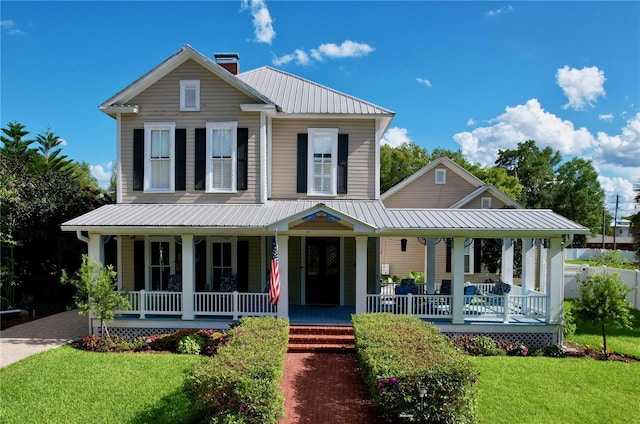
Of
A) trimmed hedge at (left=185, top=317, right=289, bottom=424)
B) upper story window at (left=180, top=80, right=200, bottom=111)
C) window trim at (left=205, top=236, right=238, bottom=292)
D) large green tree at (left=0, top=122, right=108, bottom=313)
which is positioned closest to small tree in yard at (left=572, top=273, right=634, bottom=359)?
trimmed hedge at (left=185, top=317, right=289, bottom=424)

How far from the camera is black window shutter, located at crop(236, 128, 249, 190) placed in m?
13.6

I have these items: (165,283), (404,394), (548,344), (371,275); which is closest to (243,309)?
(165,283)

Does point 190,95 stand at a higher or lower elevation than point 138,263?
higher

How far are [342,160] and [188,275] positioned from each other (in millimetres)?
6234

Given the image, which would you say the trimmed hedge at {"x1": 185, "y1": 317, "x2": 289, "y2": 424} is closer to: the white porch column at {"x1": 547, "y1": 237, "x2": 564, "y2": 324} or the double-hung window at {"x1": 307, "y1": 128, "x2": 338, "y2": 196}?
the double-hung window at {"x1": 307, "y1": 128, "x2": 338, "y2": 196}

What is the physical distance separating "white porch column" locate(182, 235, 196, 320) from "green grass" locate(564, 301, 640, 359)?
11.5 meters

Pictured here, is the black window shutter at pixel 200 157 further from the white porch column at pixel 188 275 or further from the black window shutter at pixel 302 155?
the black window shutter at pixel 302 155

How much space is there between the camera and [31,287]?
1748cm

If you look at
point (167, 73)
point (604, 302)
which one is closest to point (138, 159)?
point (167, 73)

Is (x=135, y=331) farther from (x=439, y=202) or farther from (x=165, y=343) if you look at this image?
(x=439, y=202)

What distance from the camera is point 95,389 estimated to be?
27.0 ft

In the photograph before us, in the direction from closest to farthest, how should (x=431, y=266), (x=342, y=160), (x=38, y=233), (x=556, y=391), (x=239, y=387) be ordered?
(x=239, y=387) → (x=556, y=391) → (x=342, y=160) → (x=431, y=266) → (x=38, y=233)

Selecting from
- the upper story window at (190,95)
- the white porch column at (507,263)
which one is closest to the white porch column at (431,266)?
the white porch column at (507,263)

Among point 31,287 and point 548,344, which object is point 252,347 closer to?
point 548,344
